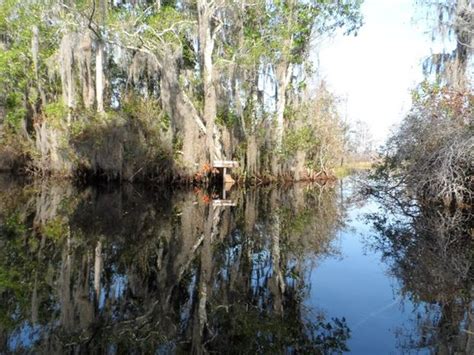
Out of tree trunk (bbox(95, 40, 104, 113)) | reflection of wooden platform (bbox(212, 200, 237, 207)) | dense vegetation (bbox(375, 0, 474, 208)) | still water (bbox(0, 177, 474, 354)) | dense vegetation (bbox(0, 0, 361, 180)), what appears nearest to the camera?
still water (bbox(0, 177, 474, 354))

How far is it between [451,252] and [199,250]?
11.1ft

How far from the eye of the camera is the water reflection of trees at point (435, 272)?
3.00 metres

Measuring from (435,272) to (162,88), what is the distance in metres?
11.9

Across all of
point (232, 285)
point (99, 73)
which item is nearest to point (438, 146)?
point (232, 285)

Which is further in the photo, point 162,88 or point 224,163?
point 224,163

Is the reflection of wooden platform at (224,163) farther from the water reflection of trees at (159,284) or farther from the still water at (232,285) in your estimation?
the still water at (232,285)

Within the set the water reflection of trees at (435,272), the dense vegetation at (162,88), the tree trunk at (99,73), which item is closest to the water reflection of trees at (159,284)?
the water reflection of trees at (435,272)

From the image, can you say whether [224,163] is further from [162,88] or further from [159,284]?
[159,284]

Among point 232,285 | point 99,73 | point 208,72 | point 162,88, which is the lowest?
point 232,285

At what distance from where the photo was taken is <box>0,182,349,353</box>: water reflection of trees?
9.86ft

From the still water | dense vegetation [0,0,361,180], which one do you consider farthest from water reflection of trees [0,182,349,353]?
dense vegetation [0,0,361,180]

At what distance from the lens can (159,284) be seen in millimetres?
4176

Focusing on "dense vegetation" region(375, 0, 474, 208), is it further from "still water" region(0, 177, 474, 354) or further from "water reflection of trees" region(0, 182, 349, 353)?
"water reflection of trees" region(0, 182, 349, 353)

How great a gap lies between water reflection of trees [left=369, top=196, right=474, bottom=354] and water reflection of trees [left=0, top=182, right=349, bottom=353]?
0.70m
